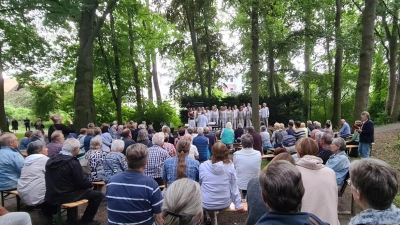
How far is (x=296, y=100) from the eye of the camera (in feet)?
73.3

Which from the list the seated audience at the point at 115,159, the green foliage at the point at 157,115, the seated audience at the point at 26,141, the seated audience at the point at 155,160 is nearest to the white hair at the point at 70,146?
the seated audience at the point at 115,159

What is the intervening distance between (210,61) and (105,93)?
937 centimetres

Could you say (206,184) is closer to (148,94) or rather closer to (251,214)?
(251,214)

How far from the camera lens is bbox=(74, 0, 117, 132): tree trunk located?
1223 cm

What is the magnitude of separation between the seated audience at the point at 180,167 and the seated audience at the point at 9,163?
291 centimetres

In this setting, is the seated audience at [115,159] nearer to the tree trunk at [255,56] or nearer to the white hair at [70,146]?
the white hair at [70,146]

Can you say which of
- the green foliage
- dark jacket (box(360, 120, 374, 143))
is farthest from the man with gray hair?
the green foliage

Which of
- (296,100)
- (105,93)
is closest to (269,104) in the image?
(296,100)

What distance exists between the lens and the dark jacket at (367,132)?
8078 mm

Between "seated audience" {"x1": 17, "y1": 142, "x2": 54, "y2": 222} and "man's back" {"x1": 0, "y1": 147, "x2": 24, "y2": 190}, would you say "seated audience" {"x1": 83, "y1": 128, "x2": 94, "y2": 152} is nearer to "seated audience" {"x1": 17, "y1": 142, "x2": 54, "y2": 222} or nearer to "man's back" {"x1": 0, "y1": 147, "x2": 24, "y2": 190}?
"man's back" {"x1": 0, "y1": 147, "x2": 24, "y2": 190}

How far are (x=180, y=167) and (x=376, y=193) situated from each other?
2.74m

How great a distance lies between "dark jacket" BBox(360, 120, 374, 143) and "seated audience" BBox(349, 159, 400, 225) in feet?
23.8

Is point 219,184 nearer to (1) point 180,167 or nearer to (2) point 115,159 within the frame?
(1) point 180,167

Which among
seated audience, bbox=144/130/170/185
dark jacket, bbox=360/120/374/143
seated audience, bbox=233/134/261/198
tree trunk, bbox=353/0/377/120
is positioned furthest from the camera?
tree trunk, bbox=353/0/377/120
